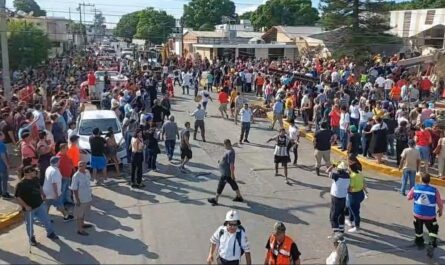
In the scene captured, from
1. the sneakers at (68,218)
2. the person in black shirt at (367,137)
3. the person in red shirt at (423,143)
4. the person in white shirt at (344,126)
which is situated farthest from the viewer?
the person in white shirt at (344,126)

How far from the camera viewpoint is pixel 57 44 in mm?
88625

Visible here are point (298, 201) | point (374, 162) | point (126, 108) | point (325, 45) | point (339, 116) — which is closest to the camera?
point (298, 201)

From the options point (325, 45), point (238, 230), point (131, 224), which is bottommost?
point (131, 224)

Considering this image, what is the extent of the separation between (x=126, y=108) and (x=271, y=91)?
9433 millimetres

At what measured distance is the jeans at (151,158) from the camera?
15688mm

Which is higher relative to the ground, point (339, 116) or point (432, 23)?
point (432, 23)

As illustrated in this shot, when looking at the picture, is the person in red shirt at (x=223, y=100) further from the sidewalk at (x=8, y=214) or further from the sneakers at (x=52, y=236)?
the sneakers at (x=52, y=236)

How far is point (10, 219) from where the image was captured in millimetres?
11453

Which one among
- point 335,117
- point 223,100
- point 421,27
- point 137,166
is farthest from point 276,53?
point 137,166

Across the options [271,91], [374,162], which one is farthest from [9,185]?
[271,91]

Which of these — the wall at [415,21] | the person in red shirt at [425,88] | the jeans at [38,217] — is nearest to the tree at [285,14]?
the wall at [415,21]

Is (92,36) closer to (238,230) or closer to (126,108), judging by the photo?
(126,108)

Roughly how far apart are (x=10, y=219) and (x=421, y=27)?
159ft

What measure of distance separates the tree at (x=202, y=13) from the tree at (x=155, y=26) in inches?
175
